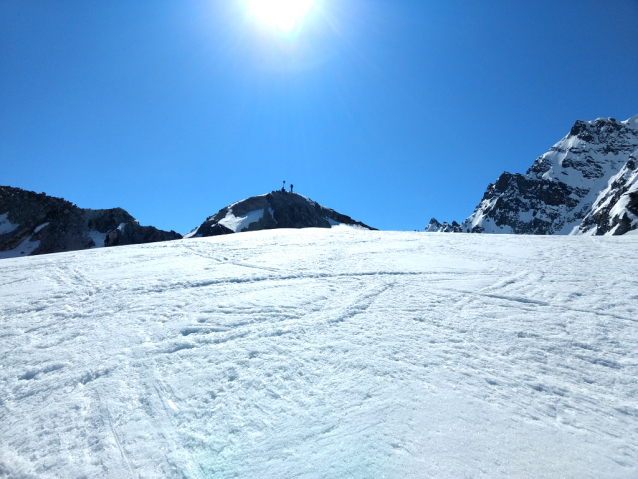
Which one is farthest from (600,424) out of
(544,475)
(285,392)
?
(285,392)

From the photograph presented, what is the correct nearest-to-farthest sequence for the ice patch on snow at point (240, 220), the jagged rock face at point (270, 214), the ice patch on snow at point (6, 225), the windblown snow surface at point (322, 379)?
1. the windblown snow surface at point (322, 379)
2. the ice patch on snow at point (6, 225)
3. the ice patch on snow at point (240, 220)
4. the jagged rock face at point (270, 214)

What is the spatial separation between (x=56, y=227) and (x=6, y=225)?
5.05 meters

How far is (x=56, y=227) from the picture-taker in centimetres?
4294

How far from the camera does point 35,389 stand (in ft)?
10.6

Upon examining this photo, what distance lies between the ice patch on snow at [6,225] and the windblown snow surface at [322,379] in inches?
1871

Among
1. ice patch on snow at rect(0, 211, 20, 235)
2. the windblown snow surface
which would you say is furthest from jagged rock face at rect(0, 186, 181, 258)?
the windblown snow surface

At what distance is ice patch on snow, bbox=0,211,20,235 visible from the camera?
39.2m

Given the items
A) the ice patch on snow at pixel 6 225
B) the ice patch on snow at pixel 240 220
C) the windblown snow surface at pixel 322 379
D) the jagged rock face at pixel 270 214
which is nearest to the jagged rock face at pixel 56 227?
the ice patch on snow at pixel 6 225

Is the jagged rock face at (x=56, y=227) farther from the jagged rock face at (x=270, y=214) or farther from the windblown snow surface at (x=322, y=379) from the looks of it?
the windblown snow surface at (x=322, y=379)

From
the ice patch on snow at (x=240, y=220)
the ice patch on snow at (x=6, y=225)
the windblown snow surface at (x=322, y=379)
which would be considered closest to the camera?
the windblown snow surface at (x=322, y=379)

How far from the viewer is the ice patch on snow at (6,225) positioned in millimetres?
39219

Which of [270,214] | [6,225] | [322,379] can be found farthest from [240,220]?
[322,379]

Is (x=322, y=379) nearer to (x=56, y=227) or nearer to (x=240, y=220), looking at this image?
Answer: (x=240, y=220)

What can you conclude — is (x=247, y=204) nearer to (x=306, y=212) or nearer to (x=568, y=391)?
(x=306, y=212)
